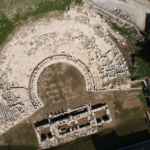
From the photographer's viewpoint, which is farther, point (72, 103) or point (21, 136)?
point (72, 103)

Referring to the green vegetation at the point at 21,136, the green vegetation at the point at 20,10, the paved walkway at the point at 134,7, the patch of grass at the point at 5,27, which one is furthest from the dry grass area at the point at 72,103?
the paved walkway at the point at 134,7

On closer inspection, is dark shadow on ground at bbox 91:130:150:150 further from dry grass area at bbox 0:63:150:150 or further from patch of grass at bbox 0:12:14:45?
patch of grass at bbox 0:12:14:45

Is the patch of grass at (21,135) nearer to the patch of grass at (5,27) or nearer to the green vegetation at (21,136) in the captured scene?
the green vegetation at (21,136)

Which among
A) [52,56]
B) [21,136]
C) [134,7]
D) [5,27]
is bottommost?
[21,136]

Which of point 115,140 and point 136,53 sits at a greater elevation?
point 136,53

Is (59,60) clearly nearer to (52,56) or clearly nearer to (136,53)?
(52,56)

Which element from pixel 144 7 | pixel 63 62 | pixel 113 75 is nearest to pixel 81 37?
pixel 63 62

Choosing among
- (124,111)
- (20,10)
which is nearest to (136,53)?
(124,111)
